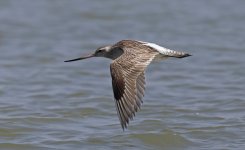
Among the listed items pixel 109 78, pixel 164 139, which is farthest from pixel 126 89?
pixel 109 78

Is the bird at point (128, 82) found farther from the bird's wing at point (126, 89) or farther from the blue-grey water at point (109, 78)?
the blue-grey water at point (109, 78)

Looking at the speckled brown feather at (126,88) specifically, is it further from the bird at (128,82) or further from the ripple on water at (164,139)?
the ripple on water at (164,139)

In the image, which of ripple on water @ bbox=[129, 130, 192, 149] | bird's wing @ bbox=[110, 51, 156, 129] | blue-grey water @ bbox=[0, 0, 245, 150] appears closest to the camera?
bird's wing @ bbox=[110, 51, 156, 129]

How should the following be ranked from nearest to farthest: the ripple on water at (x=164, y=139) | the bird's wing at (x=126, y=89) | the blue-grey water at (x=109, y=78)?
the bird's wing at (x=126, y=89) < the ripple on water at (x=164, y=139) < the blue-grey water at (x=109, y=78)

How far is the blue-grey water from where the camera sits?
25.1ft

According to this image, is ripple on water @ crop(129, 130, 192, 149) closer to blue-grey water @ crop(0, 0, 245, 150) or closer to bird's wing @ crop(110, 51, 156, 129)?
blue-grey water @ crop(0, 0, 245, 150)

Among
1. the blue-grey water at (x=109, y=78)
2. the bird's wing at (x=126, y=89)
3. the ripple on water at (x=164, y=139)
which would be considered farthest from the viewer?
the blue-grey water at (x=109, y=78)

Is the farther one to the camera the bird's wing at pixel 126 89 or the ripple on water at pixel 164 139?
the ripple on water at pixel 164 139

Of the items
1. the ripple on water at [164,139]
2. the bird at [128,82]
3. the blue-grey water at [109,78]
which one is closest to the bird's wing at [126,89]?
the bird at [128,82]

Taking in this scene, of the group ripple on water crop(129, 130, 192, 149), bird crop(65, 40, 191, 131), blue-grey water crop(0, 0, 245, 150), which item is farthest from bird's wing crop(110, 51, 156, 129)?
ripple on water crop(129, 130, 192, 149)

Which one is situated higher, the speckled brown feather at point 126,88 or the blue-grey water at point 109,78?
the speckled brown feather at point 126,88

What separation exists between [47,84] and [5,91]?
646 mm

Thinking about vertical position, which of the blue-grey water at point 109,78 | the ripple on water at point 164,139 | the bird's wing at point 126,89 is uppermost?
the bird's wing at point 126,89

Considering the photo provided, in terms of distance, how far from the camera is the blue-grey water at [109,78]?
7645 millimetres
